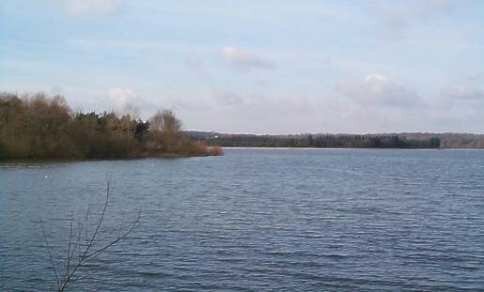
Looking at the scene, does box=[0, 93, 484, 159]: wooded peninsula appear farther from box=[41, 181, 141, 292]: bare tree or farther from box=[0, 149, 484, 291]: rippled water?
box=[41, 181, 141, 292]: bare tree

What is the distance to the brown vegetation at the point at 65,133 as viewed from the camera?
6925 centimetres

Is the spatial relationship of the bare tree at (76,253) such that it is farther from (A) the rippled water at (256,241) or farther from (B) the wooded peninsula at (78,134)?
(B) the wooded peninsula at (78,134)

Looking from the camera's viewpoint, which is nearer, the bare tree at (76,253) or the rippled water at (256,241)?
the bare tree at (76,253)

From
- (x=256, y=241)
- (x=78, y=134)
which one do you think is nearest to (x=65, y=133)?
(x=78, y=134)

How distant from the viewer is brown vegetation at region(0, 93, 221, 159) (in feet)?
227

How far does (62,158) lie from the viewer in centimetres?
7569

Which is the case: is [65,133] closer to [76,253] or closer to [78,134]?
[78,134]

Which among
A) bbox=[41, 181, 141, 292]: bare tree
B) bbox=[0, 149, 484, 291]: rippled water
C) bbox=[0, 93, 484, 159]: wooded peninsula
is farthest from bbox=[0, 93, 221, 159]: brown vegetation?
bbox=[41, 181, 141, 292]: bare tree

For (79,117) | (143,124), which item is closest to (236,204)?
(79,117)

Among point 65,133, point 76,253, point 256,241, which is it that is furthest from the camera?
point 65,133

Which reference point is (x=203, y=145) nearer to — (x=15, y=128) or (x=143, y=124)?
(x=143, y=124)

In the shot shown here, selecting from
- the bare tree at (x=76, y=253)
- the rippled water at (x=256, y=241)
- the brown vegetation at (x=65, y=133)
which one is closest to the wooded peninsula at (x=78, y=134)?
the brown vegetation at (x=65, y=133)

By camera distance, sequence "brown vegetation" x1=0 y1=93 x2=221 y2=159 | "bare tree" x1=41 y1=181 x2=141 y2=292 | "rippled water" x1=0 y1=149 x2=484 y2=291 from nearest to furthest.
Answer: "bare tree" x1=41 y1=181 x2=141 y2=292 < "rippled water" x1=0 y1=149 x2=484 y2=291 < "brown vegetation" x1=0 y1=93 x2=221 y2=159

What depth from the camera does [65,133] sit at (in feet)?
246
